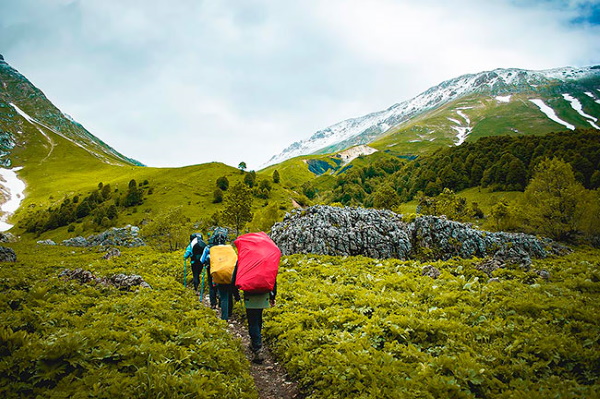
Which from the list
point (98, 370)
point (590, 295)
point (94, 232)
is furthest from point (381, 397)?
point (94, 232)

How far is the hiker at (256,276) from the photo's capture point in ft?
29.2

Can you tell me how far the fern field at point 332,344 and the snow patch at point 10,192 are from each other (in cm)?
15221

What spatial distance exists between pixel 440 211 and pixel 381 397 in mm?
74336

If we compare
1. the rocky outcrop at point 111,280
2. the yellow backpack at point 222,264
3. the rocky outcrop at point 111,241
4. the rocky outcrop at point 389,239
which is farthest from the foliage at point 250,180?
the yellow backpack at point 222,264

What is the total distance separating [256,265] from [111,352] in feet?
13.9

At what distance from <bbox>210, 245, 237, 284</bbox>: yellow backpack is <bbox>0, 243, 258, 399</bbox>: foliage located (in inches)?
62.8

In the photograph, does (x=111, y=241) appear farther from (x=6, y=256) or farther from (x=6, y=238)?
(x=6, y=238)

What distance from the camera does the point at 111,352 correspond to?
599 cm

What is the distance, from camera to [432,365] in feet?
23.7

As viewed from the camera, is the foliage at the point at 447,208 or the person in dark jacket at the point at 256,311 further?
the foliage at the point at 447,208

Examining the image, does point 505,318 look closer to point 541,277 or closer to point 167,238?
point 541,277

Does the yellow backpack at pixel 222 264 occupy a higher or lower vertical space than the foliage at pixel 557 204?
higher

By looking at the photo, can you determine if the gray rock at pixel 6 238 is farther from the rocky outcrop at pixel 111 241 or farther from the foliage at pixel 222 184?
the foliage at pixel 222 184

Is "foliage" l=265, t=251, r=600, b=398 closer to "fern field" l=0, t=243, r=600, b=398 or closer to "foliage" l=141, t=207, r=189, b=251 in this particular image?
"fern field" l=0, t=243, r=600, b=398
